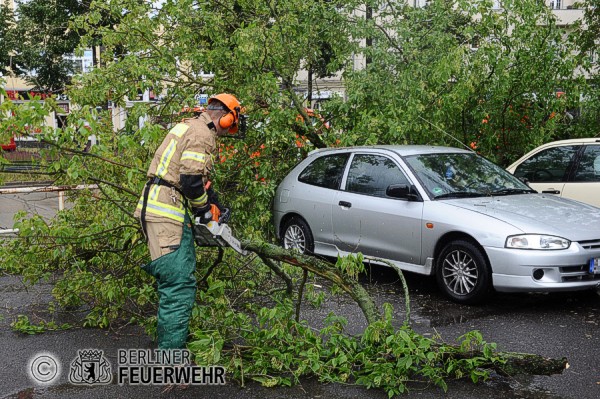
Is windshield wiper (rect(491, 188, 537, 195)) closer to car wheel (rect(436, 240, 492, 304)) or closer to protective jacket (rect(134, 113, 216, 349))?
car wheel (rect(436, 240, 492, 304))

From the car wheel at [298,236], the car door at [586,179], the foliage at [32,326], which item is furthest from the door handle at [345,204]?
the foliage at [32,326]

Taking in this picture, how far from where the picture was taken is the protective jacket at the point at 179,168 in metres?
5.29

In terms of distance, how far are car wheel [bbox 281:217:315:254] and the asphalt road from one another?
2.65ft

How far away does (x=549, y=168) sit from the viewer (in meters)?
9.84

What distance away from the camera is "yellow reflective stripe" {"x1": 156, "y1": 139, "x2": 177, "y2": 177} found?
540 centimetres

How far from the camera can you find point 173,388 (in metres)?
5.15

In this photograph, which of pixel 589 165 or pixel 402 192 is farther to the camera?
pixel 589 165

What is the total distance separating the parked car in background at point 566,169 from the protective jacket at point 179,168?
5407mm

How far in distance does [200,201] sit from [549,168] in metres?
5.99

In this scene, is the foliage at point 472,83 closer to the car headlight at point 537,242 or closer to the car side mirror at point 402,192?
the car side mirror at point 402,192

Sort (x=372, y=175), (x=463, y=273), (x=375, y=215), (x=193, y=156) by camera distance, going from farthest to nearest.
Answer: (x=372, y=175), (x=375, y=215), (x=463, y=273), (x=193, y=156)

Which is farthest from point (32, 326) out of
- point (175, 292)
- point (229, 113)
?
point (229, 113)

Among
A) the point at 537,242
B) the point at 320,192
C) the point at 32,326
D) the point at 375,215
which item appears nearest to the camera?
the point at 32,326

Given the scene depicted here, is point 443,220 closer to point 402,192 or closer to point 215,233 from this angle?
point 402,192
